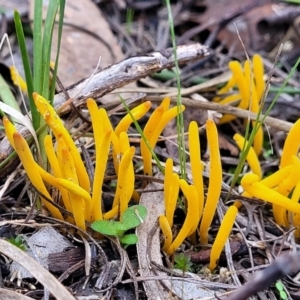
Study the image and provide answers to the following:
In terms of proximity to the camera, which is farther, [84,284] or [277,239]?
[277,239]

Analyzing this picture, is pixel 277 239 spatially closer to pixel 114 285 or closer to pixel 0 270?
pixel 114 285

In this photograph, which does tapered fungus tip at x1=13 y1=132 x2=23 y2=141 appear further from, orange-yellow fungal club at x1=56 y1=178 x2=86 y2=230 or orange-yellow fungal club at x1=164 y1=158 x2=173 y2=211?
orange-yellow fungal club at x1=164 y1=158 x2=173 y2=211

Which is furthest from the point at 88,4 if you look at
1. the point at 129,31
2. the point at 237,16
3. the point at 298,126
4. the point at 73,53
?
the point at 298,126

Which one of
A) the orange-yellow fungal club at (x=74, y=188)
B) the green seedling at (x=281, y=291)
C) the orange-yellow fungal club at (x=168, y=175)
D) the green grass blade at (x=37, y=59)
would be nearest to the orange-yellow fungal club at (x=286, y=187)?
the green seedling at (x=281, y=291)

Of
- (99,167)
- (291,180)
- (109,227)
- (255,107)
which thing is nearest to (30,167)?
(99,167)

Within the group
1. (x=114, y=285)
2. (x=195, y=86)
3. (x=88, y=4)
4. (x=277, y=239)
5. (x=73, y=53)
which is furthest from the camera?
(x=88, y=4)

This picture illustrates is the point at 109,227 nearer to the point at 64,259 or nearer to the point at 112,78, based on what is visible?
the point at 64,259
